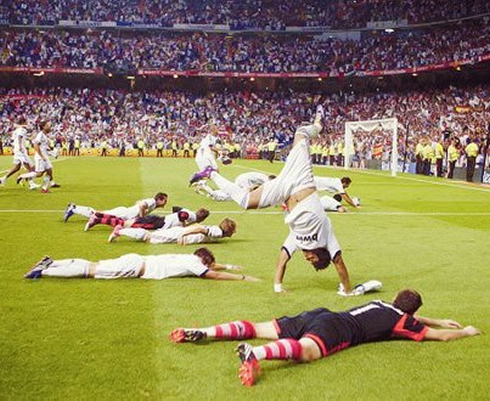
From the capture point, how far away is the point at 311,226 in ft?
23.7

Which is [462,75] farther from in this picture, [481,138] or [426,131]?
[481,138]

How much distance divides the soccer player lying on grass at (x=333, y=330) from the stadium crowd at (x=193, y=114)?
44613mm

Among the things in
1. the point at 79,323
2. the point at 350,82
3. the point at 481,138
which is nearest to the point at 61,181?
the point at 79,323

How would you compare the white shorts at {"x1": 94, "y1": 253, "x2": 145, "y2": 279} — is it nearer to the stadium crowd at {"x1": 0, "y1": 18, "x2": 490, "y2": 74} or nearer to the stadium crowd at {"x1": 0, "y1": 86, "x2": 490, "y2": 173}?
the stadium crowd at {"x1": 0, "y1": 86, "x2": 490, "y2": 173}

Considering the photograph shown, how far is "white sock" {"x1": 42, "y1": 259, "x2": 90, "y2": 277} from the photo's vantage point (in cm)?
778

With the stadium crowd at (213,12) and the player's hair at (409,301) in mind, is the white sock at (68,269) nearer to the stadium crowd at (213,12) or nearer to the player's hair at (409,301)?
the player's hair at (409,301)

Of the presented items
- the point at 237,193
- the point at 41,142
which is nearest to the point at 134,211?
the point at 237,193

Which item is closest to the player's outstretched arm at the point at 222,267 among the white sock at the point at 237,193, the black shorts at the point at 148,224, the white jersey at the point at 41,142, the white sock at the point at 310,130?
the white sock at the point at 237,193

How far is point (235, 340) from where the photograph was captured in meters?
5.63

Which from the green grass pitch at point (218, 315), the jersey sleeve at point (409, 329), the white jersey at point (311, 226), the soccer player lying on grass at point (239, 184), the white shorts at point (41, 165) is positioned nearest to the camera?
the green grass pitch at point (218, 315)

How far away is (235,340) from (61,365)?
157cm

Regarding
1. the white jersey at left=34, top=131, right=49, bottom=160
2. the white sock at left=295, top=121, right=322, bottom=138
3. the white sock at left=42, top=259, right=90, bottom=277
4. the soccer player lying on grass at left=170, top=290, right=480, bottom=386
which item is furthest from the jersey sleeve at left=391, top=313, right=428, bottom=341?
the white jersey at left=34, top=131, right=49, bottom=160

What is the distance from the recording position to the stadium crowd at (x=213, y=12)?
63.9m

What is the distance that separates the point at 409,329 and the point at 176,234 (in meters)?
5.71
